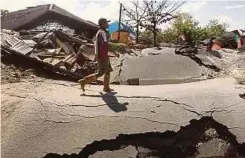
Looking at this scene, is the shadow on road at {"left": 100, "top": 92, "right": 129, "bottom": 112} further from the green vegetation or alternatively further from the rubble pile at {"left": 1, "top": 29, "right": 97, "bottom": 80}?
the green vegetation

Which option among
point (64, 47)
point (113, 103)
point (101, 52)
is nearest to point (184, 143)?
point (113, 103)

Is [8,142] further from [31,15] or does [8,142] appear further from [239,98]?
[31,15]

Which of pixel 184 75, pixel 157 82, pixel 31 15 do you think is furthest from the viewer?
pixel 31 15

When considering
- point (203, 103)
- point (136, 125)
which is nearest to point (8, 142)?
point (136, 125)

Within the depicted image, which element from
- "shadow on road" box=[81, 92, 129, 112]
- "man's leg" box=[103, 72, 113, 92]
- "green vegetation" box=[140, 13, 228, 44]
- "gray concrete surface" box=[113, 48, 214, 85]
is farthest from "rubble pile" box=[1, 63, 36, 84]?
"green vegetation" box=[140, 13, 228, 44]

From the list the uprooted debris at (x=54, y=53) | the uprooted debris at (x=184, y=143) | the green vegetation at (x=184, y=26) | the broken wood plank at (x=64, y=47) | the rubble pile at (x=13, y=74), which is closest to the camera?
the uprooted debris at (x=184, y=143)

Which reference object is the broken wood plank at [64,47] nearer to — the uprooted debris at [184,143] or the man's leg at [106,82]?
the man's leg at [106,82]

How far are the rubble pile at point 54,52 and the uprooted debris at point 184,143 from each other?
3140 mm

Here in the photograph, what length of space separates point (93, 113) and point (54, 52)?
4.63m

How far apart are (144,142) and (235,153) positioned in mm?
1406

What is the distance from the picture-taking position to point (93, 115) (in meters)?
5.84

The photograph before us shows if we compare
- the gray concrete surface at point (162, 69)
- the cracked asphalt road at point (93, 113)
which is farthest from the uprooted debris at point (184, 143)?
the gray concrete surface at point (162, 69)

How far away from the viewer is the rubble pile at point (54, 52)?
834 centimetres

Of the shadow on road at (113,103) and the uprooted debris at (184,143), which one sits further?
the shadow on road at (113,103)
